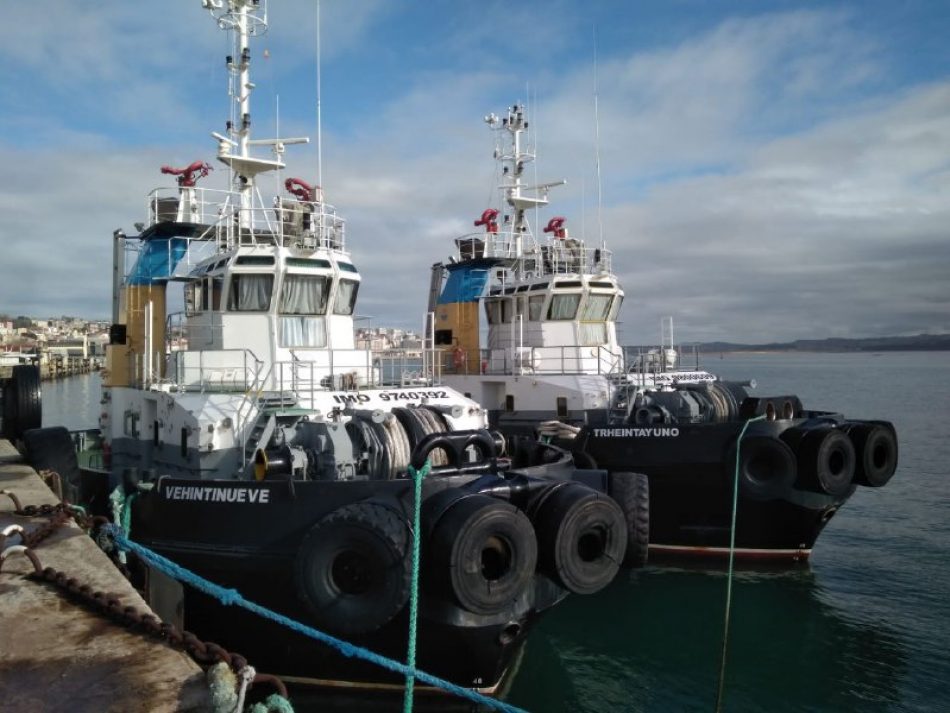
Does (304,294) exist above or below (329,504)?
above

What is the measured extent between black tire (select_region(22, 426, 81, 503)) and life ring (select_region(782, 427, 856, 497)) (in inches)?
490

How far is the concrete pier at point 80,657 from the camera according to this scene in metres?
3.55

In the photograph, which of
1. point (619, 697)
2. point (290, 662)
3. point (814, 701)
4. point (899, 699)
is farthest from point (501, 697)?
point (899, 699)

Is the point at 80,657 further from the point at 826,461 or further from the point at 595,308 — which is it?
the point at 595,308

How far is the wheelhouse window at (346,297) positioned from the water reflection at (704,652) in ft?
23.3

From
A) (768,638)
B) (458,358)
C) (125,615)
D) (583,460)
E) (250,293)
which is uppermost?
(250,293)

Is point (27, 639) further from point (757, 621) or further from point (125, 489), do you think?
point (757, 621)

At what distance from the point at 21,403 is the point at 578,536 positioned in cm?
1239

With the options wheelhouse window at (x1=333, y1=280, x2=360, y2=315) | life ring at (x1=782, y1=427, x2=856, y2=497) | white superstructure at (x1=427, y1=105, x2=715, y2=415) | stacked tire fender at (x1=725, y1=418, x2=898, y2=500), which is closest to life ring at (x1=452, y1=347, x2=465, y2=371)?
white superstructure at (x1=427, y1=105, x2=715, y2=415)

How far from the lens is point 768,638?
11.5 meters

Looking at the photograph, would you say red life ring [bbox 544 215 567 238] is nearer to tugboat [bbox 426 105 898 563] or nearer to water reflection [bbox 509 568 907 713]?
tugboat [bbox 426 105 898 563]

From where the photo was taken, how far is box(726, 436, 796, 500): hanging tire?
1324cm

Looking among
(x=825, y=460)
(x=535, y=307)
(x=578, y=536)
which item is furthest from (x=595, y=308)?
(x=578, y=536)

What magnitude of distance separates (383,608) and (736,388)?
39.3ft
